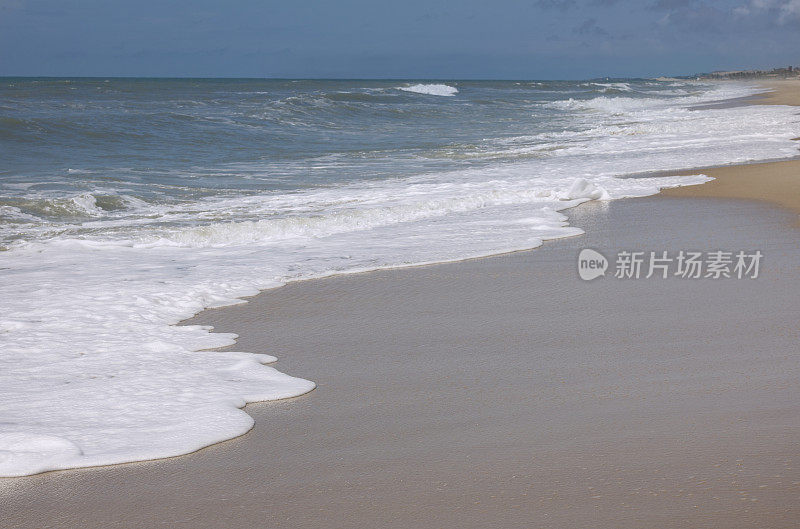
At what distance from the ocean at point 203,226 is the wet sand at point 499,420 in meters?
0.23

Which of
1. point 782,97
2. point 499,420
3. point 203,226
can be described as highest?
point 782,97

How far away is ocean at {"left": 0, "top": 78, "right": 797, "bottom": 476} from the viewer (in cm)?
313

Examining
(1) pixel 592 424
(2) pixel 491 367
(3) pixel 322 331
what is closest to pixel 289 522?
(1) pixel 592 424

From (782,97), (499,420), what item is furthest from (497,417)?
(782,97)

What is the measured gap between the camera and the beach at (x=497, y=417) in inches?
89.4

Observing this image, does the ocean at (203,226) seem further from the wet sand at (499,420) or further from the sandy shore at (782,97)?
the sandy shore at (782,97)

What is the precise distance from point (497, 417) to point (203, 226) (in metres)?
4.96

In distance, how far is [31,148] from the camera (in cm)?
1544

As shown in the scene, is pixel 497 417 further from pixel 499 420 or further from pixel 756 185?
pixel 756 185

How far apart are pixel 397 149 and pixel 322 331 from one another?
1202 cm

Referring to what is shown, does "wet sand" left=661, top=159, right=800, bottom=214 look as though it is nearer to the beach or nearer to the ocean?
the ocean

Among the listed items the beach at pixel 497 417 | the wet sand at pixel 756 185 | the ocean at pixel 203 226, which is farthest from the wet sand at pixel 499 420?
the wet sand at pixel 756 185

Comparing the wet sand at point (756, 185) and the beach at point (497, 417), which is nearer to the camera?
the beach at point (497, 417)

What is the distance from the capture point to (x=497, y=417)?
290 centimetres
